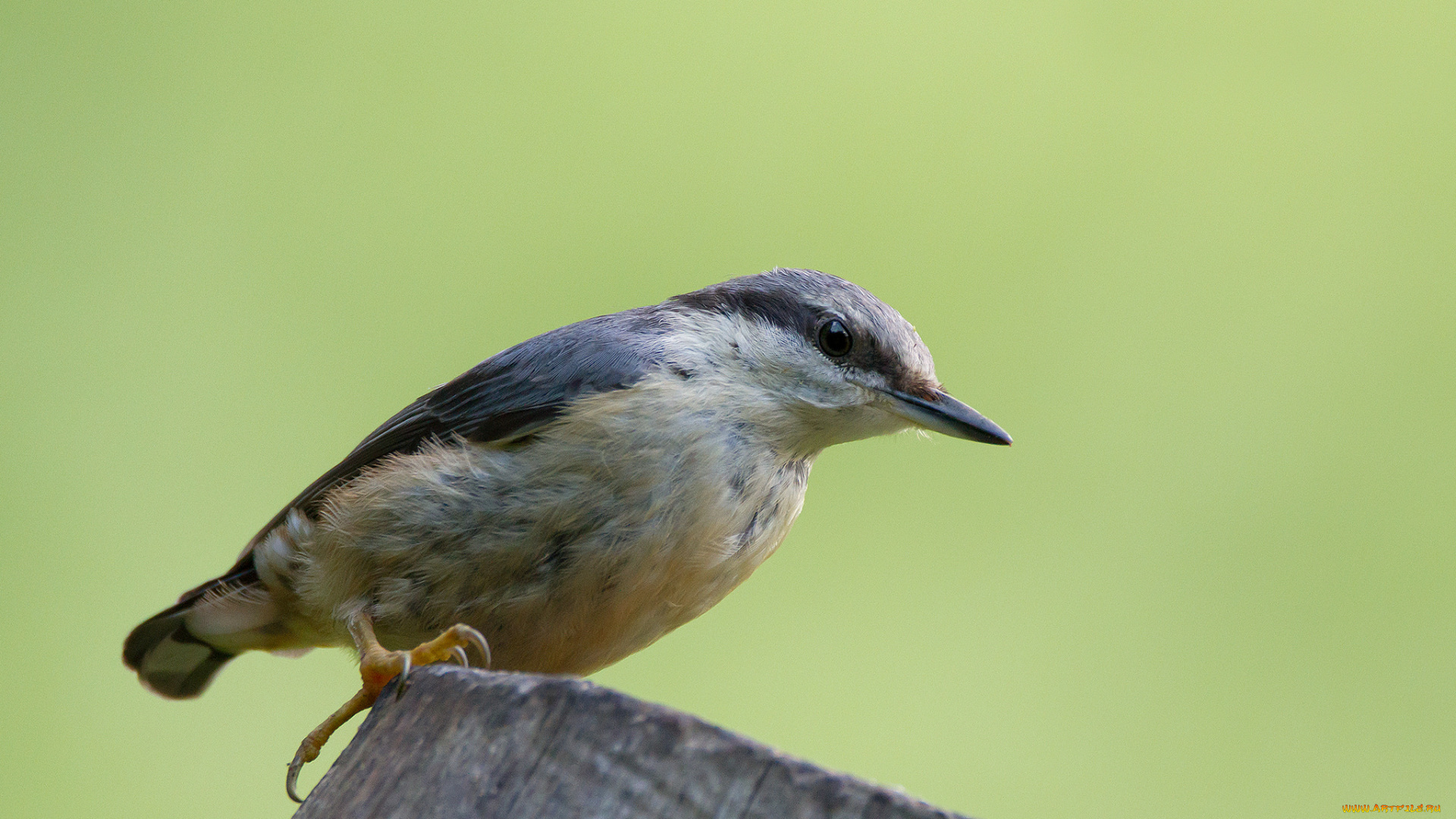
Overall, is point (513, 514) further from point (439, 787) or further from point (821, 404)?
point (439, 787)

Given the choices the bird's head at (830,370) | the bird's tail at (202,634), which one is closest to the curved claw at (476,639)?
the bird's head at (830,370)

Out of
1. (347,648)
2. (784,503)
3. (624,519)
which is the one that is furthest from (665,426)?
(347,648)

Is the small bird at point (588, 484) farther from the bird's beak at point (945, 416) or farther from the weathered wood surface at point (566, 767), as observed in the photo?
the weathered wood surface at point (566, 767)

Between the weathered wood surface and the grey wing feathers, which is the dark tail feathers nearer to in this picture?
the grey wing feathers

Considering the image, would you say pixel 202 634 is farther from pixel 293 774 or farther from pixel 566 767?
pixel 566 767

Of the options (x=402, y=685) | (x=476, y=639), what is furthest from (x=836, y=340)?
(x=402, y=685)

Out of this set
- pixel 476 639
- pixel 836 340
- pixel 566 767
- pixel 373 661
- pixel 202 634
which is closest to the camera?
pixel 566 767
